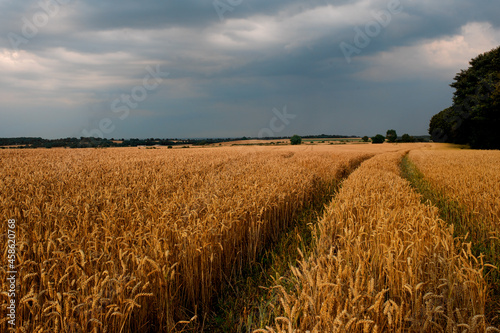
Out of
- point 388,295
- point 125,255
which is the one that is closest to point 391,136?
point 388,295

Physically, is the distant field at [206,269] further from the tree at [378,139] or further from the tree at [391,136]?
the tree at [391,136]

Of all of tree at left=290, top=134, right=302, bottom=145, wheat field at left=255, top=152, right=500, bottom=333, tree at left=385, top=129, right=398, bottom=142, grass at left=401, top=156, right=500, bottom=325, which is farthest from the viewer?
tree at left=385, top=129, right=398, bottom=142

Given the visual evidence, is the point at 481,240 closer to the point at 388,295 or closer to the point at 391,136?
the point at 388,295

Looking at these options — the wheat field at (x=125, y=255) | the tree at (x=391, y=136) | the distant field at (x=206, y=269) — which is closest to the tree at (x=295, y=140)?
the tree at (x=391, y=136)

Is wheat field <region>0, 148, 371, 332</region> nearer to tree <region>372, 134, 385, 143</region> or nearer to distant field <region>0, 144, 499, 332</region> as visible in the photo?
distant field <region>0, 144, 499, 332</region>

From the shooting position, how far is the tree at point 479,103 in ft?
119

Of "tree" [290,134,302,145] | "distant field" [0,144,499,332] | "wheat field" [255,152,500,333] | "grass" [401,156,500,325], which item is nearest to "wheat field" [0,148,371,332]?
"distant field" [0,144,499,332]

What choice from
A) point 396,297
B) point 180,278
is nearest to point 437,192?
point 396,297

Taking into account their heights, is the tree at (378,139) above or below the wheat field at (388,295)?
above

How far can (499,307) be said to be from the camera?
3.33 meters

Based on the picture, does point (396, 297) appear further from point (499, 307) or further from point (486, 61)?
point (486, 61)

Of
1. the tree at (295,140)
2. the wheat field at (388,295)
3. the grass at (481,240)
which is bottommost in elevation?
the grass at (481,240)

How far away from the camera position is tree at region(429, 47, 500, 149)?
3622cm

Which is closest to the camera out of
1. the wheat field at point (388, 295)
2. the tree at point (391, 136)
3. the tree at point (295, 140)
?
the wheat field at point (388, 295)
